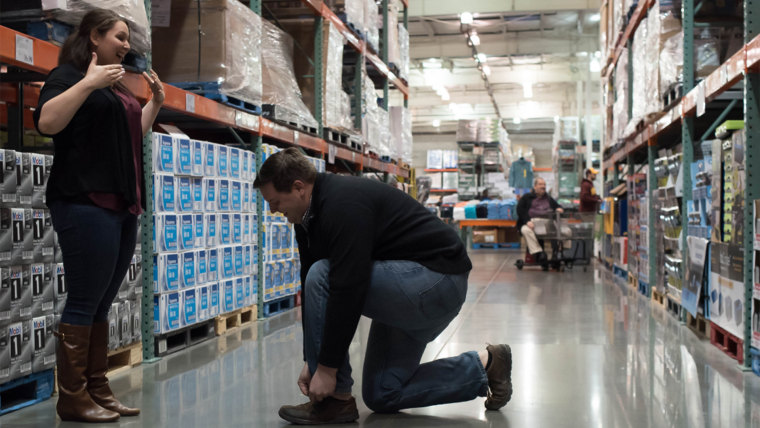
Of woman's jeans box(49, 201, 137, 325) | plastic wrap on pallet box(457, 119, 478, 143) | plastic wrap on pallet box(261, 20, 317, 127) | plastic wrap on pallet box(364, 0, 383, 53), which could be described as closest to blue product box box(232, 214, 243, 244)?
plastic wrap on pallet box(261, 20, 317, 127)

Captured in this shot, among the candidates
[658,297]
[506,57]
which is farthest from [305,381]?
[506,57]

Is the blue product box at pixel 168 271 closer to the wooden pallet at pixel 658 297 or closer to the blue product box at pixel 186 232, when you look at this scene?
the blue product box at pixel 186 232

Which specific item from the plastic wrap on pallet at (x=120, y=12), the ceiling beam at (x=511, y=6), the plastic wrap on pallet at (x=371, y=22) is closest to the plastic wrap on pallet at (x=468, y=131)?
the ceiling beam at (x=511, y=6)

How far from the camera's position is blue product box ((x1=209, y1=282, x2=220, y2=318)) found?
5777mm

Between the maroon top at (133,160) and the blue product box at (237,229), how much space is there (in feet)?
8.58

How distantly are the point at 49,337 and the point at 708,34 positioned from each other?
6007 mm

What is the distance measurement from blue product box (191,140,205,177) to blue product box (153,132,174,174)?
0.88 ft

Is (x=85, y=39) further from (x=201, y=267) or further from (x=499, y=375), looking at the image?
(x=201, y=267)

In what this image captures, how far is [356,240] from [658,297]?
6084 millimetres

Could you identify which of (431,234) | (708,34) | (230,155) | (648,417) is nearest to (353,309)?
(431,234)

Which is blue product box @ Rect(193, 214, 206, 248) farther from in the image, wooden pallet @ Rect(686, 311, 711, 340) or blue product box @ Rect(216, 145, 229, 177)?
wooden pallet @ Rect(686, 311, 711, 340)

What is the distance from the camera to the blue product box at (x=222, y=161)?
5.87m

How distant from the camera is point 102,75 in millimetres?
3088

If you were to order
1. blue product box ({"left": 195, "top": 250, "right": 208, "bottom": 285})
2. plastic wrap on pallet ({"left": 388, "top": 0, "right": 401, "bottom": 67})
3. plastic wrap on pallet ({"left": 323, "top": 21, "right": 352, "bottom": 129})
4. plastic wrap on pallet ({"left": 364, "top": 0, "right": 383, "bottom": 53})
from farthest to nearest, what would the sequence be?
plastic wrap on pallet ({"left": 388, "top": 0, "right": 401, "bottom": 67}) < plastic wrap on pallet ({"left": 364, "top": 0, "right": 383, "bottom": 53}) < plastic wrap on pallet ({"left": 323, "top": 21, "right": 352, "bottom": 129}) < blue product box ({"left": 195, "top": 250, "right": 208, "bottom": 285})
